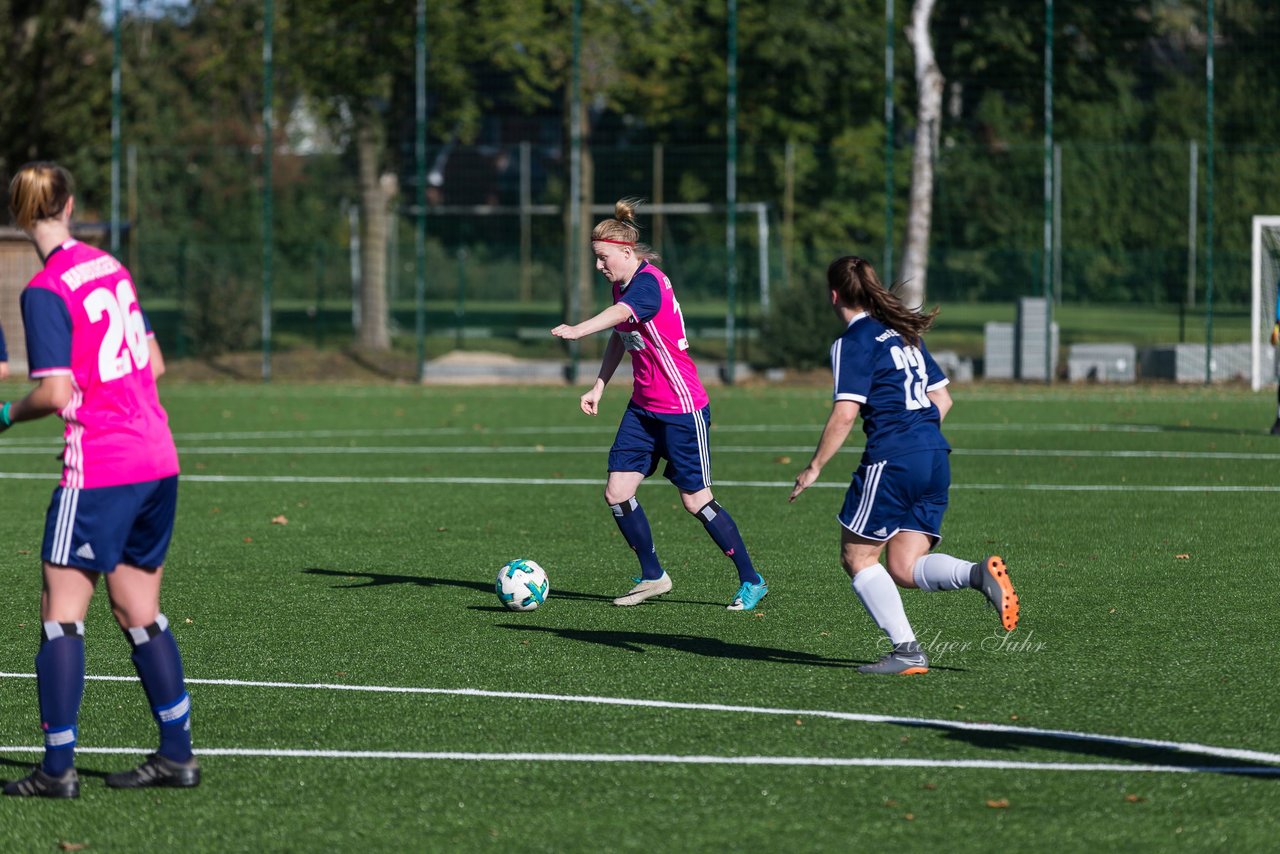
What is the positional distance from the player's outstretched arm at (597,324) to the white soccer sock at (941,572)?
1.93 meters

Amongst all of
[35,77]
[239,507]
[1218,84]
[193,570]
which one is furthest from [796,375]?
[193,570]

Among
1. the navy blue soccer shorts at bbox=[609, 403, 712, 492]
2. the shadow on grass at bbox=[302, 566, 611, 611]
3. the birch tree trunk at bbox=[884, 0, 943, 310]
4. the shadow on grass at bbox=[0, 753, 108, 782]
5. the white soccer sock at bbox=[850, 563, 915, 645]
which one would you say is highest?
the birch tree trunk at bbox=[884, 0, 943, 310]

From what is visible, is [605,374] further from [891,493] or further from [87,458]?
[87,458]

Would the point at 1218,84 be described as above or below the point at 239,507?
above

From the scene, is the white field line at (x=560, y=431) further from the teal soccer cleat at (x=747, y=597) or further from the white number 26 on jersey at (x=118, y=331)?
the white number 26 on jersey at (x=118, y=331)

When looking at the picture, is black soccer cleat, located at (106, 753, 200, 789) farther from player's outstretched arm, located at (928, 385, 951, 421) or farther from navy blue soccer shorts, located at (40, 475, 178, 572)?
player's outstretched arm, located at (928, 385, 951, 421)

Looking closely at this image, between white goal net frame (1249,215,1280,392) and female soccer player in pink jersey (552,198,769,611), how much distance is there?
17.1 metres

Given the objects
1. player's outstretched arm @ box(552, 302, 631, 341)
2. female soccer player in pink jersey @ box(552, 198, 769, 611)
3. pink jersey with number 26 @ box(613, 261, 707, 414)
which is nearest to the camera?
player's outstretched arm @ box(552, 302, 631, 341)

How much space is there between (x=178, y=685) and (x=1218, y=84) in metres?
29.4

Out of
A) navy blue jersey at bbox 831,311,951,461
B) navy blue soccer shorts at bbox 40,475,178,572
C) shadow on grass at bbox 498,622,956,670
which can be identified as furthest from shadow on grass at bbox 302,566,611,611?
navy blue soccer shorts at bbox 40,475,178,572

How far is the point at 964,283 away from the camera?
115 feet

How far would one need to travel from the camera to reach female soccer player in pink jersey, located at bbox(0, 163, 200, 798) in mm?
5348

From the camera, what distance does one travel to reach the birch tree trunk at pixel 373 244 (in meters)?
33.8

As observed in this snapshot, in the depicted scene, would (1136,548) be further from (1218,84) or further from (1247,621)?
(1218,84)
